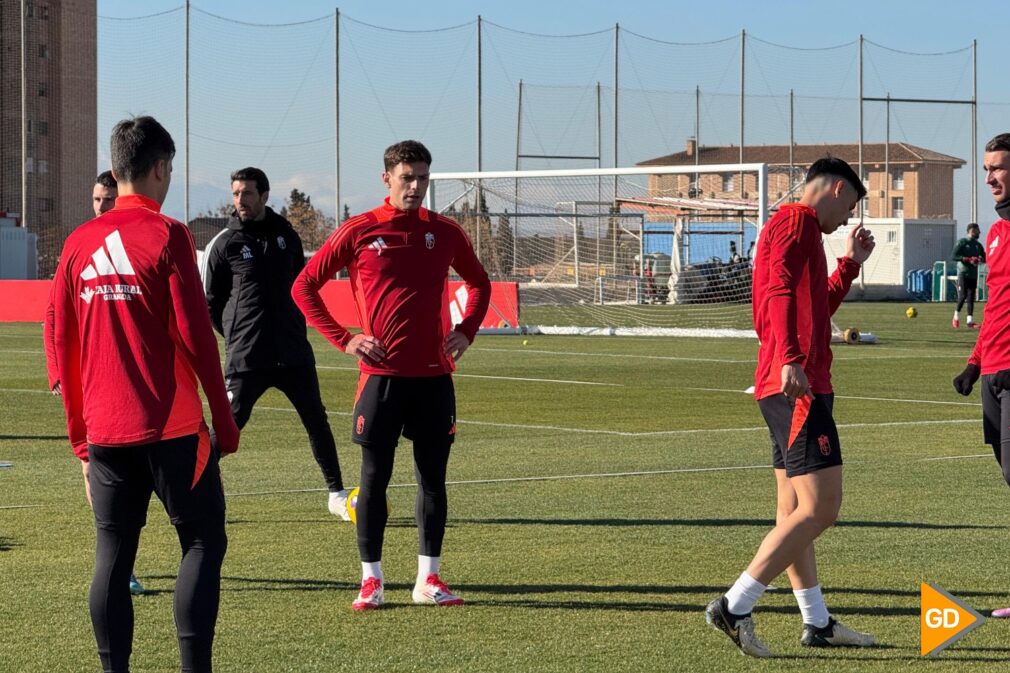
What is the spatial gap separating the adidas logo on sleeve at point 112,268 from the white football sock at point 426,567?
278 centimetres

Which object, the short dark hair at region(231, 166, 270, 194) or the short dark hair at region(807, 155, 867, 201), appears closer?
the short dark hair at region(807, 155, 867, 201)

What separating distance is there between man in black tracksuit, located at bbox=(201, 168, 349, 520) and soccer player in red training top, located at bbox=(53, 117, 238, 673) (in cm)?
454

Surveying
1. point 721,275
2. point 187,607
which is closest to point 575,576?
point 187,607

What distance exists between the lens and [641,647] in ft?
21.7

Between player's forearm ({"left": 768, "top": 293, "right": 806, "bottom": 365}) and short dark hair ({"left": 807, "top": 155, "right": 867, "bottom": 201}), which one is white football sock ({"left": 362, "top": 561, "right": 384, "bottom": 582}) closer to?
player's forearm ({"left": 768, "top": 293, "right": 806, "bottom": 365})

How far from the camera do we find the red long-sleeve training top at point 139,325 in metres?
5.15

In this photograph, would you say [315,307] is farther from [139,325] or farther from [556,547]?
[139,325]

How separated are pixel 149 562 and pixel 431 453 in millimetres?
1876

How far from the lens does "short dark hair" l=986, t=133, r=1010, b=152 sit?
736 centimetres

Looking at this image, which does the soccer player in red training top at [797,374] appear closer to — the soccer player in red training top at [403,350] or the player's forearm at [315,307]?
the soccer player in red training top at [403,350]

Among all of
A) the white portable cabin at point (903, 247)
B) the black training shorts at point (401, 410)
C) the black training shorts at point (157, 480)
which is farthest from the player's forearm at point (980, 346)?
the white portable cabin at point (903, 247)

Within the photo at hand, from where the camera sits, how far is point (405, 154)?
24.7ft

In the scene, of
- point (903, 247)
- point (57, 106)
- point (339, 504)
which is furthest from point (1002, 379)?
point (57, 106)

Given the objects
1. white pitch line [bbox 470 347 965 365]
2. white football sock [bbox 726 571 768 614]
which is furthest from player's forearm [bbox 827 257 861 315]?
white pitch line [bbox 470 347 965 365]
